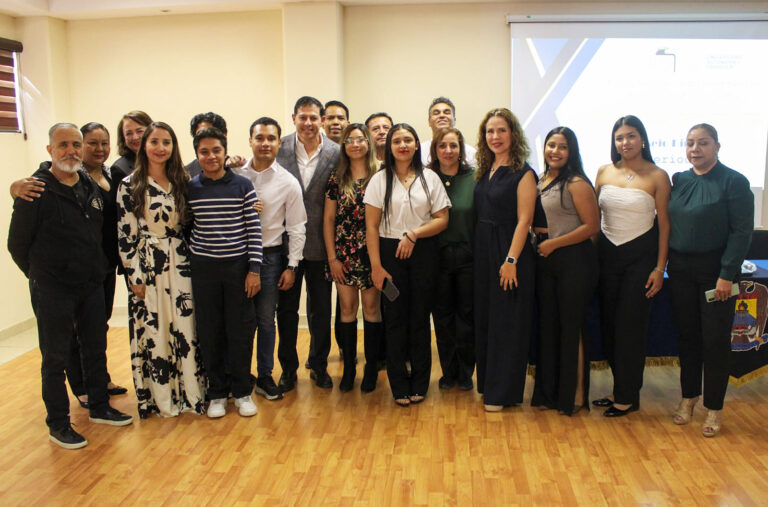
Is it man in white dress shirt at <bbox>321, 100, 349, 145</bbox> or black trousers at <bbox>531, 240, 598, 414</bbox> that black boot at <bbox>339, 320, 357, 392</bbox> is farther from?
man in white dress shirt at <bbox>321, 100, 349, 145</bbox>

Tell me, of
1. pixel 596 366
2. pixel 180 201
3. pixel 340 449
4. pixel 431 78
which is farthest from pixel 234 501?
pixel 431 78

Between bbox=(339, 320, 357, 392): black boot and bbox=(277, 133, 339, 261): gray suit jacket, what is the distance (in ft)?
1.45

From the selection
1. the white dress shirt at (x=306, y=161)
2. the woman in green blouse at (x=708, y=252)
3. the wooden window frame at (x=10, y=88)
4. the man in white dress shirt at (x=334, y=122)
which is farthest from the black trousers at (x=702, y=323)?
the wooden window frame at (x=10, y=88)

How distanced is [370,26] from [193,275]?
3161 millimetres

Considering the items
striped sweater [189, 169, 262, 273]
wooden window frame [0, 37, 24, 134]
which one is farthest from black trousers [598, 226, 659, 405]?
wooden window frame [0, 37, 24, 134]

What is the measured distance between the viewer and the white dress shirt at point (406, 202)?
3.49 meters

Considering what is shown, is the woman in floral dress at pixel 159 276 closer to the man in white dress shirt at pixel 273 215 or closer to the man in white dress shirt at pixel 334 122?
the man in white dress shirt at pixel 273 215

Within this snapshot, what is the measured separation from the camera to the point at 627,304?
3.43 meters

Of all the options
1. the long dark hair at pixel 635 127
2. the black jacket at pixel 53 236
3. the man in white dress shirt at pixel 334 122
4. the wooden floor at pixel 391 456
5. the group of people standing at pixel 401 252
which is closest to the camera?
the wooden floor at pixel 391 456

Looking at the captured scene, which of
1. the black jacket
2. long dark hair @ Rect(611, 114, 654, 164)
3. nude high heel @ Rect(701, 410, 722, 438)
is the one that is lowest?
nude high heel @ Rect(701, 410, 722, 438)

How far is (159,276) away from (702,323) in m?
2.86

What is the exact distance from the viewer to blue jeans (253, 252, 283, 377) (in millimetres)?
3684

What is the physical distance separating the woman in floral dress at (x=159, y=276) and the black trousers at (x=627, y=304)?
7.47 ft

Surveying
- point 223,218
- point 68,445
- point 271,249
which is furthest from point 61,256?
point 271,249
